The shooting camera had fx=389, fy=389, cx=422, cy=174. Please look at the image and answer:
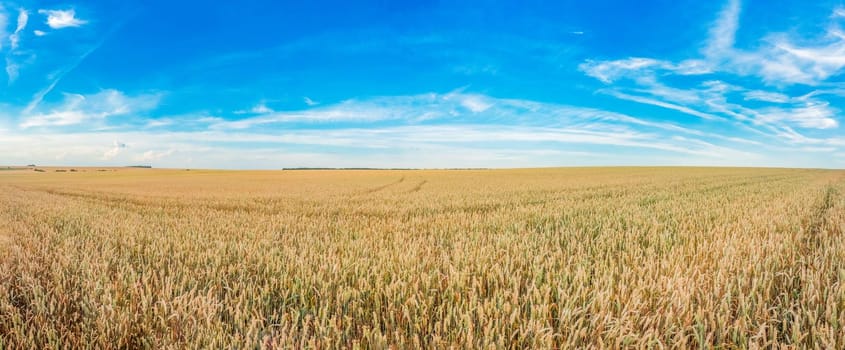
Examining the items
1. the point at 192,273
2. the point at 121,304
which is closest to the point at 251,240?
the point at 192,273

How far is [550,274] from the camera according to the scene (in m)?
3.35

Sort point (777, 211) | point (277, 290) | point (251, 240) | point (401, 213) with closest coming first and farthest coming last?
point (277, 290)
point (251, 240)
point (777, 211)
point (401, 213)

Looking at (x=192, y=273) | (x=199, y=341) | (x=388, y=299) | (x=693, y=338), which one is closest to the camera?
(x=199, y=341)

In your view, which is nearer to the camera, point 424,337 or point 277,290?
point 424,337

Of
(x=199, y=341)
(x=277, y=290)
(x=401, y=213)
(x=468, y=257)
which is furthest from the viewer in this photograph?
(x=401, y=213)

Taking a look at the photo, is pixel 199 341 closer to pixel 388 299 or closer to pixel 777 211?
pixel 388 299

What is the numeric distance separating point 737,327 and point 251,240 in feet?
17.6

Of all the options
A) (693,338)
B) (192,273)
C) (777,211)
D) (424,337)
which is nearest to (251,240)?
(192,273)

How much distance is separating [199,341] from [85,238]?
5201 mm

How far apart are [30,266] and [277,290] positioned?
2.78 metres

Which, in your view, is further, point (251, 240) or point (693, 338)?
point (251, 240)

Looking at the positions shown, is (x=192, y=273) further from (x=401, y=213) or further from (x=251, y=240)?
(x=401, y=213)

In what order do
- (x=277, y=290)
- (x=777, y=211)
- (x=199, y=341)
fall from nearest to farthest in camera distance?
1. (x=199, y=341)
2. (x=277, y=290)
3. (x=777, y=211)

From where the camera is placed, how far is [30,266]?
3.87 meters
